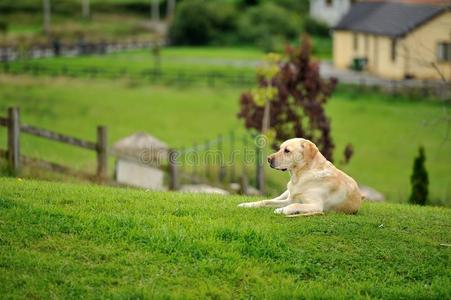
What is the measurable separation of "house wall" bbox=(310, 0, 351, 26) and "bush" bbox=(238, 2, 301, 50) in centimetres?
452

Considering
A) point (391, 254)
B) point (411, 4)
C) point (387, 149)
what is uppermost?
point (411, 4)

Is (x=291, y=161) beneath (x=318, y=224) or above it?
above

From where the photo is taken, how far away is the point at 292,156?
38.3 feet

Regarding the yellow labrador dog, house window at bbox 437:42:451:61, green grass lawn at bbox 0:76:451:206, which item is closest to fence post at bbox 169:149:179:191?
green grass lawn at bbox 0:76:451:206

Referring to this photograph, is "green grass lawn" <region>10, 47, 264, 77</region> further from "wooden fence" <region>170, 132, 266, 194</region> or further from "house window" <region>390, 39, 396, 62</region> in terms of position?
"wooden fence" <region>170, 132, 266, 194</region>

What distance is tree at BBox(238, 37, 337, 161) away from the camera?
88.4 feet

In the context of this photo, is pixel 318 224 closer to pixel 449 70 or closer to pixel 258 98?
pixel 258 98

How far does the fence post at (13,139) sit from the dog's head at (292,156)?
23.9 feet

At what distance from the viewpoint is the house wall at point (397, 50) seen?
188 ft

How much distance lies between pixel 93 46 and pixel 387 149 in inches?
1693

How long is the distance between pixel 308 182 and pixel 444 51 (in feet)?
161

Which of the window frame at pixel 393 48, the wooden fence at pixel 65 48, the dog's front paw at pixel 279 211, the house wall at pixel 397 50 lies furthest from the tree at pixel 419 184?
the wooden fence at pixel 65 48

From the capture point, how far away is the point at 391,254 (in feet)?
33.9

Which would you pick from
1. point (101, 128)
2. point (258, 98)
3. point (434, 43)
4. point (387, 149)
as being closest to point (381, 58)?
point (434, 43)
